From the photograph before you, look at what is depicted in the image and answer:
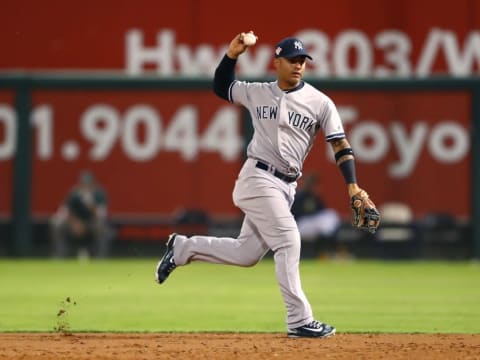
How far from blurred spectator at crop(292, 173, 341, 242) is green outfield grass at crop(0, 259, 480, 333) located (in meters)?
0.51

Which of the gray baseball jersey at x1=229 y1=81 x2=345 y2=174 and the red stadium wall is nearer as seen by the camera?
the gray baseball jersey at x1=229 y1=81 x2=345 y2=174

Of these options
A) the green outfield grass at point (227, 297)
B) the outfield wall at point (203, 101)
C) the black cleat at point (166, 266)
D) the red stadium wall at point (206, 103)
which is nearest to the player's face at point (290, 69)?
the black cleat at point (166, 266)

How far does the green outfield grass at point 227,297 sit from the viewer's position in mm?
9797

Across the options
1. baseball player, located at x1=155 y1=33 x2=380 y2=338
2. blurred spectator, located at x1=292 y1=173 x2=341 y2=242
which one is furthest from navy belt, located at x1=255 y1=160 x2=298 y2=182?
blurred spectator, located at x1=292 y1=173 x2=341 y2=242

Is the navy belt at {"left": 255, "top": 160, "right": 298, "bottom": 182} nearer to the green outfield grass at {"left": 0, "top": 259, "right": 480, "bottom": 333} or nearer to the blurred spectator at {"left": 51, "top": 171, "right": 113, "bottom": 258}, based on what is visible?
the green outfield grass at {"left": 0, "top": 259, "right": 480, "bottom": 333}

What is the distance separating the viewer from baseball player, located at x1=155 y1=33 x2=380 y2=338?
802 centimetres

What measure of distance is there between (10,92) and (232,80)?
12450mm

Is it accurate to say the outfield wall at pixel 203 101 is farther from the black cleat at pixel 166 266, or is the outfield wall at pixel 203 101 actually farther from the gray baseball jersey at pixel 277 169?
the gray baseball jersey at pixel 277 169

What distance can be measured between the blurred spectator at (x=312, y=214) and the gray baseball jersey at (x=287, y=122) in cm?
1042

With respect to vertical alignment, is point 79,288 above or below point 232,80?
below

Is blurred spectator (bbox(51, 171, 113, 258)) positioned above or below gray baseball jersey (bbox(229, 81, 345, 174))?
below

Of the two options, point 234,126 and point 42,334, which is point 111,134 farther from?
point 42,334

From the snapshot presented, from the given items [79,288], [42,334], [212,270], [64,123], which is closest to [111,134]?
[64,123]

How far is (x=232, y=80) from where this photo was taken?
8359mm
